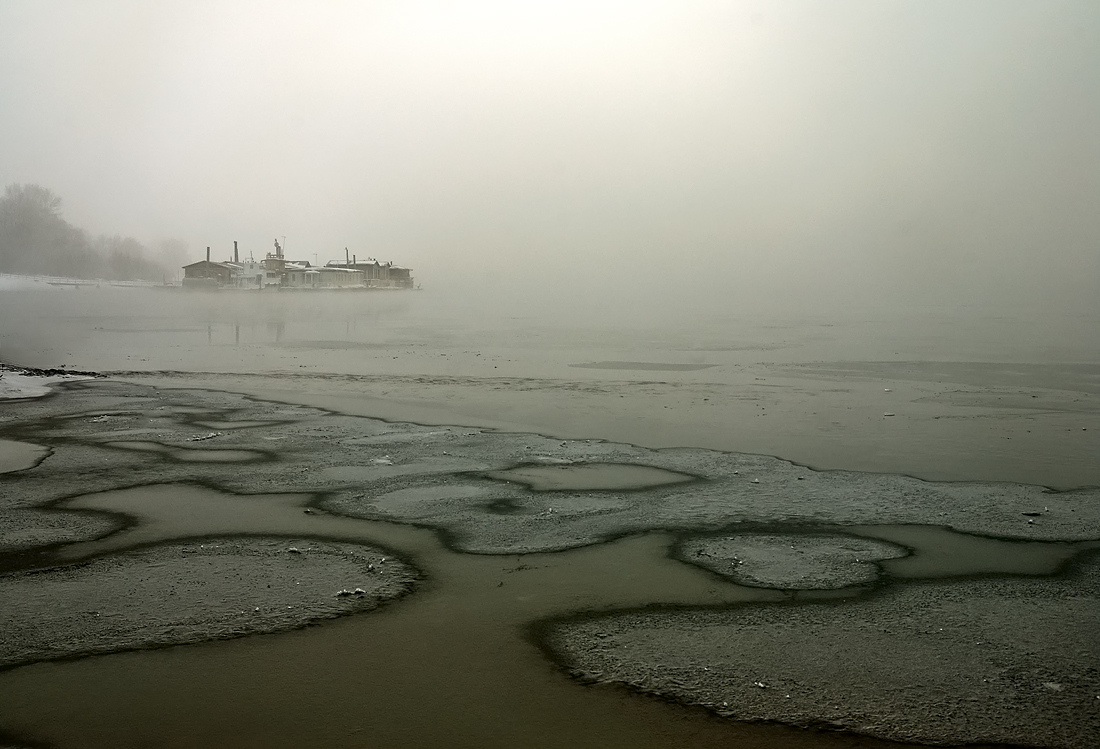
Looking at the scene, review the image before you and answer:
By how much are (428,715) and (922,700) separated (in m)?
2.80

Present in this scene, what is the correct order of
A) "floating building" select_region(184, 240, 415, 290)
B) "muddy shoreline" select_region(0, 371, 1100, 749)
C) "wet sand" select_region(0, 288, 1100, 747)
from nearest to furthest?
"wet sand" select_region(0, 288, 1100, 747) → "muddy shoreline" select_region(0, 371, 1100, 749) → "floating building" select_region(184, 240, 415, 290)

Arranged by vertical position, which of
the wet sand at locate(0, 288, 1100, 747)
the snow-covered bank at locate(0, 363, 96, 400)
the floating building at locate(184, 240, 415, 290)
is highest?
the floating building at locate(184, 240, 415, 290)

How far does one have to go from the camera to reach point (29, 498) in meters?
8.97

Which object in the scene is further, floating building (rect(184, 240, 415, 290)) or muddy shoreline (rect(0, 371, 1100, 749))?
floating building (rect(184, 240, 415, 290))

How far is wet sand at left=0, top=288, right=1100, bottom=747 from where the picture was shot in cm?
470

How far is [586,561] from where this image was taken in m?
7.20

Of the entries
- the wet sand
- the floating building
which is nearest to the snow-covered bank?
the wet sand

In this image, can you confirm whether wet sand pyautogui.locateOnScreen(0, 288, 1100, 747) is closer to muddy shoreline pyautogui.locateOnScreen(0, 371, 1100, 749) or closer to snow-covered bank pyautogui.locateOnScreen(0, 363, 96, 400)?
muddy shoreline pyautogui.locateOnScreen(0, 371, 1100, 749)

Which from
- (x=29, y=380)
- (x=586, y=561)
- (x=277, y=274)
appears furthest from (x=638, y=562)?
(x=277, y=274)

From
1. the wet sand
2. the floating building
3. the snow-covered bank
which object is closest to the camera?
the wet sand

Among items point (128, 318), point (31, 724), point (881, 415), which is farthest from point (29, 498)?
point (128, 318)

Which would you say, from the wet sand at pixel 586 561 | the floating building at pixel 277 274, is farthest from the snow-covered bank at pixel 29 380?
the floating building at pixel 277 274

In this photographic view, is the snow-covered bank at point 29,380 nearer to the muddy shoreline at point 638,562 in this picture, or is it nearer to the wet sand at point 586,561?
the wet sand at point 586,561

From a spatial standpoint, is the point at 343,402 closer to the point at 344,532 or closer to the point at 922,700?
the point at 344,532
